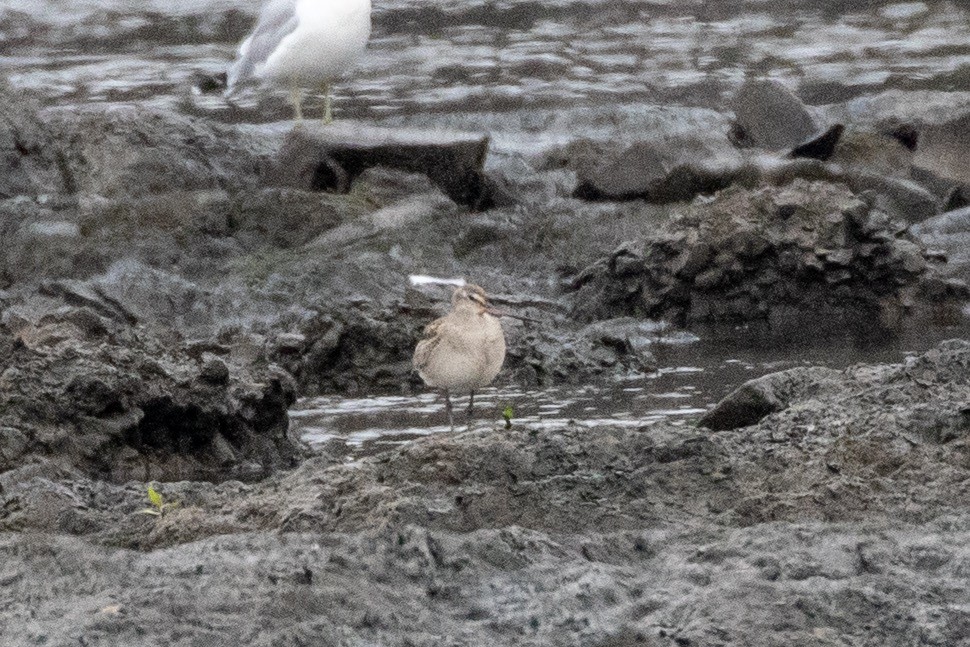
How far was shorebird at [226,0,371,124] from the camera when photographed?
13.8m

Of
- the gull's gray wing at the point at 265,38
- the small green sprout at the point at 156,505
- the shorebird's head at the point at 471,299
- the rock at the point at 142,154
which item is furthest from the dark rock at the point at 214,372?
the gull's gray wing at the point at 265,38

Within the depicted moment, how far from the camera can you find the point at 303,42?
45.0ft

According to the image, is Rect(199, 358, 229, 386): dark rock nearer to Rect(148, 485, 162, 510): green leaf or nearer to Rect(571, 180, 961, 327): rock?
Rect(148, 485, 162, 510): green leaf

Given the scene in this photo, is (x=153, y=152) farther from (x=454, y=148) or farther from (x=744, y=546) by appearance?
(x=744, y=546)

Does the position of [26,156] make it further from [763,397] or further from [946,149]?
[763,397]

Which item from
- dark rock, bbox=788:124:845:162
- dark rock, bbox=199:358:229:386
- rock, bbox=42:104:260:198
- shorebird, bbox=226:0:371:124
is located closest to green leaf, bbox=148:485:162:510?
dark rock, bbox=199:358:229:386

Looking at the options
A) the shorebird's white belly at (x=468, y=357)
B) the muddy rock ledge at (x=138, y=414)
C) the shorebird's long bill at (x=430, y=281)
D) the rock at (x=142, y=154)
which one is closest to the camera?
the muddy rock ledge at (x=138, y=414)

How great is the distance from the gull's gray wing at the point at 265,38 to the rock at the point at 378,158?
5.67 feet

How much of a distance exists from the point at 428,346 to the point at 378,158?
5116 millimetres

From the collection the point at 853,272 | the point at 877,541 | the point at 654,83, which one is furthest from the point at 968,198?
the point at 877,541

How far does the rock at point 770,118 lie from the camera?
539 inches

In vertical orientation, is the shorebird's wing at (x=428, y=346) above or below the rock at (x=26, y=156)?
above

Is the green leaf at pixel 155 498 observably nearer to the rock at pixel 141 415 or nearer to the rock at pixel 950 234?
the rock at pixel 141 415

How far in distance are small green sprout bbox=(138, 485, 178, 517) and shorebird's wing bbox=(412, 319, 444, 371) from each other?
2.89 metres
